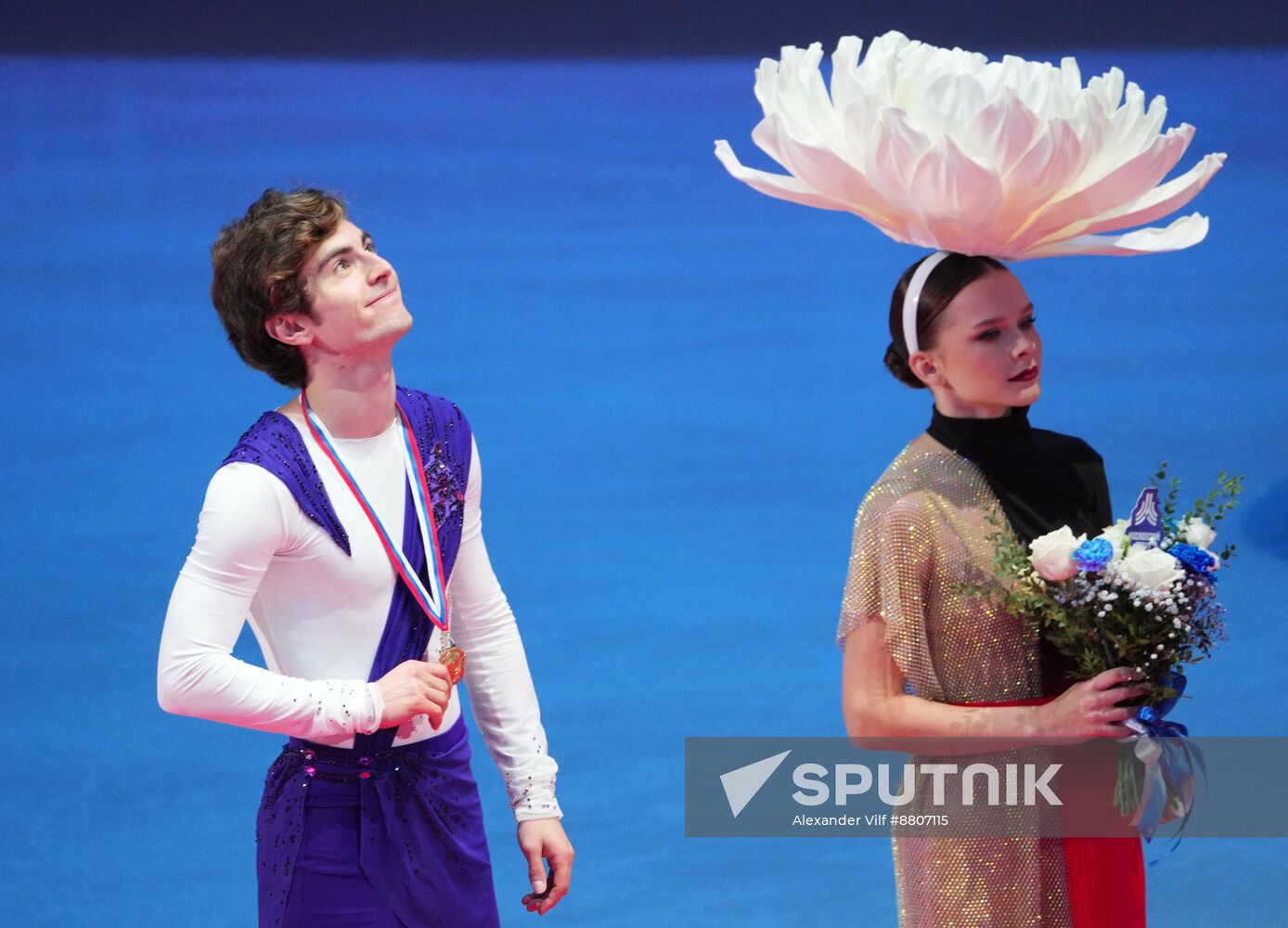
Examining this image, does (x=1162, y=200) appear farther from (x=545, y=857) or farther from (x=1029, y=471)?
(x=545, y=857)

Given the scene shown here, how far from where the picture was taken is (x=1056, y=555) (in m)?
2.30

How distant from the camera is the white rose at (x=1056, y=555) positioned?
7.54 ft

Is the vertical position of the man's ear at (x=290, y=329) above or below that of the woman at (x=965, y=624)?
above

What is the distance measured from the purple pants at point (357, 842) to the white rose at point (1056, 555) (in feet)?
2.91

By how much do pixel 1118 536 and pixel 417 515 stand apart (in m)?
0.98

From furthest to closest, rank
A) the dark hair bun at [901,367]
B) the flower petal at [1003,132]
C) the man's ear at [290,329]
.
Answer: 1. the dark hair bun at [901,367]
2. the man's ear at [290,329]
3. the flower petal at [1003,132]

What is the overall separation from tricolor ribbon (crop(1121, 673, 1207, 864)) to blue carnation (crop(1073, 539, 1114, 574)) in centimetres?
20

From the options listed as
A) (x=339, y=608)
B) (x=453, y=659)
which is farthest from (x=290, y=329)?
(x=453, y=659)

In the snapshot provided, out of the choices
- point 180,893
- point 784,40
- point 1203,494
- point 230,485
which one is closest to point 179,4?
point 784,40

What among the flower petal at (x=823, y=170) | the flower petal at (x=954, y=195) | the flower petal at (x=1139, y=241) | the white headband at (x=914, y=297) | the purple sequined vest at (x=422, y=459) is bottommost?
the purple sequined vest at (x=422, y=459)

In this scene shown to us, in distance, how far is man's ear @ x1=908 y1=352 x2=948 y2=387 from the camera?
252cm

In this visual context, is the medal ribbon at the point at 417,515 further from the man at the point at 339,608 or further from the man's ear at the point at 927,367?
the man's ear at the point at 927,367

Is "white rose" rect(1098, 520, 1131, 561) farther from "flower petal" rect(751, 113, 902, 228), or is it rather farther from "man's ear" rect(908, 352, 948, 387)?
"flower petal" rect(751, 113, 902, 228)

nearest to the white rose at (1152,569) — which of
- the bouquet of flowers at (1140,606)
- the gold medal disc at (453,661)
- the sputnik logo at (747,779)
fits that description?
the bouquet of flowers at (1140,606)
